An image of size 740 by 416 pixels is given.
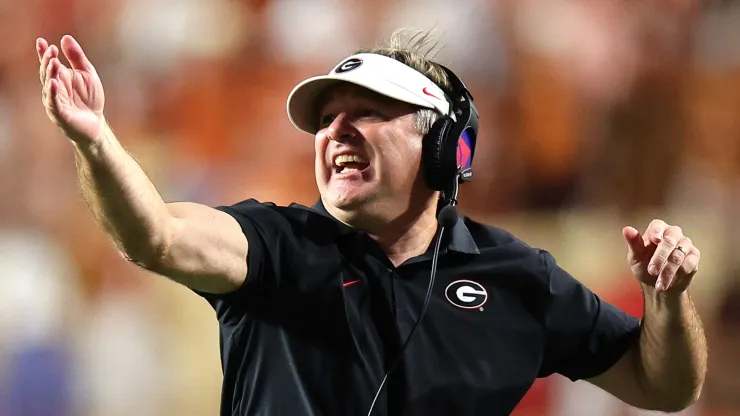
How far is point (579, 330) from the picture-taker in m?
1.42

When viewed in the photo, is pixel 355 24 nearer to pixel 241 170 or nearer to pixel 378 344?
pixel 241 170

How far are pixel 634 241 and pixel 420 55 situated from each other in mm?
565

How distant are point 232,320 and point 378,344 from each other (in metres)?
0.24

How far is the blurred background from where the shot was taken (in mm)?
2221

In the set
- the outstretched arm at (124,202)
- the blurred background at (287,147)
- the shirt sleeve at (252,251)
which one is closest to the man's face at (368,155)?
the shirt sleeve at (252,251)

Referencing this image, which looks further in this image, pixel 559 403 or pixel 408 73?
pixel 559 403

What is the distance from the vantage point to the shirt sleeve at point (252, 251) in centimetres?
117

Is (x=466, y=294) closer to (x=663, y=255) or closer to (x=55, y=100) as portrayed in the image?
(x=663, y=255)

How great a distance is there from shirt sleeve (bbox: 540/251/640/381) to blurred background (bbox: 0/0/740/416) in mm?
747

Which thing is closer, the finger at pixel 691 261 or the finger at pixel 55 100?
the finger at pixel 55 100

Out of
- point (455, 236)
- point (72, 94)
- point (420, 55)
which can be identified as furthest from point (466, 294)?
point (72, 94)

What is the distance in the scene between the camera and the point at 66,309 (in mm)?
2256

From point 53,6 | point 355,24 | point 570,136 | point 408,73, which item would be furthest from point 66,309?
point 570,136

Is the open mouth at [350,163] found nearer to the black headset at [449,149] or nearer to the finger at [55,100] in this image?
the black headset at [449,149]
